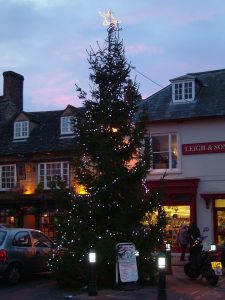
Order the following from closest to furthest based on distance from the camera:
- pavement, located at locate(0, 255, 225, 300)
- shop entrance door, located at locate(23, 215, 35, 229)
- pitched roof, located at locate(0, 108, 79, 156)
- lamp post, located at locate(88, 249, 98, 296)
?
pavement, located at locate(0, 255, 225, 300), lamp post, located at locate(88, 249, 98, 296), pitched roof, located at locate(0, 108, 79, 156), shop entrance door, located at locate(23, 215, 35, 229)

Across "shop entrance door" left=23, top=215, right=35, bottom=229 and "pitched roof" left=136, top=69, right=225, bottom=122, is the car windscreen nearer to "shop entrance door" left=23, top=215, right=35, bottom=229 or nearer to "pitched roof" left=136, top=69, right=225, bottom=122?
"pitched roof" left=136, top=69, right=225, bottom=122

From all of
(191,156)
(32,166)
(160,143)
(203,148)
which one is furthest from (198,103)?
(32,166)

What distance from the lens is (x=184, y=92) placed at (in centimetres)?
2548

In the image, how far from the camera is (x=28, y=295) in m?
13.1

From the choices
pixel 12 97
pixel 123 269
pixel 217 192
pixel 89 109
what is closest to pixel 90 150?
pixel 89 109

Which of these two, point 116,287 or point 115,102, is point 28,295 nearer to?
point 116,287

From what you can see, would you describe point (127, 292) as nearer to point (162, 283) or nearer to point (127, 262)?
point (127, 262)

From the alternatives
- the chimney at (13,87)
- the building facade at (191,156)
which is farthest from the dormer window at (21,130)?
the building facade at (191,156)

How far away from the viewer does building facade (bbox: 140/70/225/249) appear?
23.3m

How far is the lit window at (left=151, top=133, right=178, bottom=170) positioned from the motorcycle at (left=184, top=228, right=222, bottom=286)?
29.2 feet

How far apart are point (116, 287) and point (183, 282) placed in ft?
8.14

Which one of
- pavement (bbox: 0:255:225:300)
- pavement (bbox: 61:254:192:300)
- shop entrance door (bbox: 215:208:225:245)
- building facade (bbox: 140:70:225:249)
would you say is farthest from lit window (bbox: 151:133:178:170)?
pavement (bbox: 61:254:192:300)

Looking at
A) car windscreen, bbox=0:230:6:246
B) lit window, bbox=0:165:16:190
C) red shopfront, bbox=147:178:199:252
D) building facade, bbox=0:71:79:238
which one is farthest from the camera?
lit window, bbox=0:165:16:190

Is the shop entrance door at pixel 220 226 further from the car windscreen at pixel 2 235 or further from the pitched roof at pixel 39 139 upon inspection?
the car windscreen at pixel 2 235
